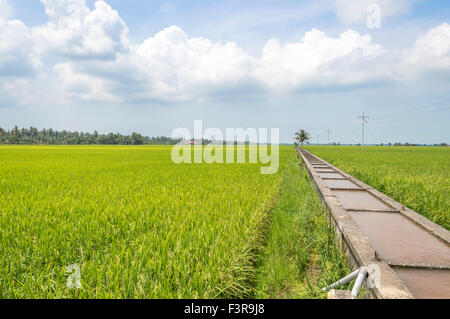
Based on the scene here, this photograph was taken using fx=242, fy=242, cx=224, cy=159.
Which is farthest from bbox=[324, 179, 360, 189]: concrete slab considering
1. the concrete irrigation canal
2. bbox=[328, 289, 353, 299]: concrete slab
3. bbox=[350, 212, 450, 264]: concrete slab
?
bbox=[328, 289, 353, 299]: concrete slab

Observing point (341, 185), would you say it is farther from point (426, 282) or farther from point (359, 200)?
point (426, 282)

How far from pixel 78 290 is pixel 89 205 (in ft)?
8.07

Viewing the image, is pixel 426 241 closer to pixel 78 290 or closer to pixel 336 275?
pixel 336 275

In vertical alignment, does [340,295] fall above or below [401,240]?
above

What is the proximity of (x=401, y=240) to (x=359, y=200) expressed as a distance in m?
2.28

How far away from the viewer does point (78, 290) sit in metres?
1.80

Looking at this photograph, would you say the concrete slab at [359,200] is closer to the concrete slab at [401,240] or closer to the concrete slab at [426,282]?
the concrete slab at [401,240]

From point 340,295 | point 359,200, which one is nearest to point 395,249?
point 340,295

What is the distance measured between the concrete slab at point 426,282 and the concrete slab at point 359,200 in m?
2.21

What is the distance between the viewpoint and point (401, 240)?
2.89 metres

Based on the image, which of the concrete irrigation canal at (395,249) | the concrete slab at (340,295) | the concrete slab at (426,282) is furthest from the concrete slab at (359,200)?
the concrete slab at (340,295)

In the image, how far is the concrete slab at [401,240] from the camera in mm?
2447

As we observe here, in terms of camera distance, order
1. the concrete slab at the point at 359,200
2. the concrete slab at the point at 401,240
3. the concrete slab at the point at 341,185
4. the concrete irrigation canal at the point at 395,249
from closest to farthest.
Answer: the concrete irrigation canal at the point at 395,249 → the concrete slab at the point at 401,240 → the concrete slab at the point at 359,200 → the concrete slab at the point at 341,185
